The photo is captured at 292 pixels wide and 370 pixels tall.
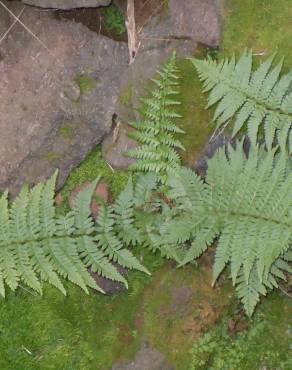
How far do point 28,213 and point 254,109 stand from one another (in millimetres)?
1979

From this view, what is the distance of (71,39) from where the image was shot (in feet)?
17.9

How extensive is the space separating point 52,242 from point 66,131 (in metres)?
1.09

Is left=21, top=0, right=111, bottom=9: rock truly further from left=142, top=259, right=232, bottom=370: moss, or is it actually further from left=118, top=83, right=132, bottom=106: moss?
left=142, top=259, right=232, bottom=370: moss

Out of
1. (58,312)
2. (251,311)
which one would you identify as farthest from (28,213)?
(251,311)

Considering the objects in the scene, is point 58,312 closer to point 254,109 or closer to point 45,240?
point 45,240

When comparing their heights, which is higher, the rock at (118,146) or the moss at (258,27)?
the moss at (258,27)

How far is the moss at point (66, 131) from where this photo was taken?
18.1 feet

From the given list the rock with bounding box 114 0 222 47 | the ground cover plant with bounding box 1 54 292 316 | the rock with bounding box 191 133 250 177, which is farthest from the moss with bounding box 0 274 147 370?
the rock with bounding box 114 0 222 47

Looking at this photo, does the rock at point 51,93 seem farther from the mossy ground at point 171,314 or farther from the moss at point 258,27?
the moss at point 258,27

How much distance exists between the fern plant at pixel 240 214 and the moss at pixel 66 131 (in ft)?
3.51

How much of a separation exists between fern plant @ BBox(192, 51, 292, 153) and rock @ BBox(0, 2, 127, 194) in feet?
2.87

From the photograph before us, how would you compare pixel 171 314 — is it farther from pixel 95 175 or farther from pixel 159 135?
pixel 159 135

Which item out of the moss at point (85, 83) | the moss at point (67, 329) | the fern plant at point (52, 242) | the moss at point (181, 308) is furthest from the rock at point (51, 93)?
the moss at point (181, 308)

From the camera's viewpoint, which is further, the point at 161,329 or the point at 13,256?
the point at 161,329
